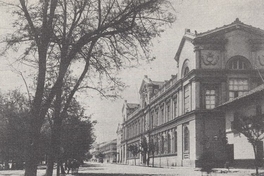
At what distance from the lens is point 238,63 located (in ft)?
121

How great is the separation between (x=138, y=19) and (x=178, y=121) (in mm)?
31824

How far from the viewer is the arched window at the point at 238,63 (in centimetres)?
3672

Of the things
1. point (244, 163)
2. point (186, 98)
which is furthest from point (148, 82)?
point (244, 163)

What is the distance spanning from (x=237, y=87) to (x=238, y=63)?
2517mm

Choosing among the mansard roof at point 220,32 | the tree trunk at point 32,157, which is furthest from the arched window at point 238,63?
the tree trunk at point 32,157

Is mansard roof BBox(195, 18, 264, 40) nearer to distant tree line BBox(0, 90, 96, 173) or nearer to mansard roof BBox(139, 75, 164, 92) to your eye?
distant tree line BBox(0, 90, 96, 173)

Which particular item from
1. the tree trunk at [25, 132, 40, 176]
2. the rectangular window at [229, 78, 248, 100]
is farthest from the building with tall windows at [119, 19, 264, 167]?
the tree trunk at [25, 132, 40, 176]

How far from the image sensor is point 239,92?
36.6 metres

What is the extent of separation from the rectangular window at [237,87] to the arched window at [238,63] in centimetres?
134

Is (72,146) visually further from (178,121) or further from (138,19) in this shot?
(178,121)

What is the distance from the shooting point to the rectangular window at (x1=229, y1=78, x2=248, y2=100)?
119 feet

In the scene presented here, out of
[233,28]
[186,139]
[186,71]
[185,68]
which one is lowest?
[186,139]

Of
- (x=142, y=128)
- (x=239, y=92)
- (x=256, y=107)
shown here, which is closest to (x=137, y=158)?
(x=142, y=128)

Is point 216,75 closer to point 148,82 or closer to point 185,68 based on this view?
point 185,68
